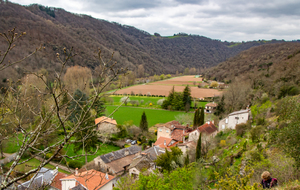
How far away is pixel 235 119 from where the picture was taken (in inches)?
1112

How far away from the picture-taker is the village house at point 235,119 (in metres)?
27.6

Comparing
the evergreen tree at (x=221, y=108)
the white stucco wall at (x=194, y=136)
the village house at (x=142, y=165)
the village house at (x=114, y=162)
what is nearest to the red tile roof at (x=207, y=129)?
the white stucco wall at (x=194, y=136)

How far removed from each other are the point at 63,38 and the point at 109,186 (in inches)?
3457

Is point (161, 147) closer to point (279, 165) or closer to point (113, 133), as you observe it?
point (113, 133)

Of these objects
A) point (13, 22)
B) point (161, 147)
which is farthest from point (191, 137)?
point (13, 22)

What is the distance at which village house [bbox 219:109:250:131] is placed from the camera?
27.6 meters

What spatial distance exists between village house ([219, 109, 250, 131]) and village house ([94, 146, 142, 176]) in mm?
15099

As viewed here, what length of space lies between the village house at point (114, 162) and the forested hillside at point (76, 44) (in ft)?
40.2

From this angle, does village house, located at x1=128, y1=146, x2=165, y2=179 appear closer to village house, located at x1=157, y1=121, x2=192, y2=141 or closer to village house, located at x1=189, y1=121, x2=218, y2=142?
village house, located at x1=189, y1=121, x2=218, y2=142

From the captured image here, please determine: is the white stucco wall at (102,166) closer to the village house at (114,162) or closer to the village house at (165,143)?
the village house at (114,162)

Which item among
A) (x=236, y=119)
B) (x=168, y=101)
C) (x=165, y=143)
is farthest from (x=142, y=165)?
(x=168, y=101)

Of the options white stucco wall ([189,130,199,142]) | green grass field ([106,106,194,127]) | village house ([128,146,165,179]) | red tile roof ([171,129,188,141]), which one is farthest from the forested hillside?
red tile roof ([171,129,188,141])

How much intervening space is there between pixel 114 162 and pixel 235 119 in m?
18.0

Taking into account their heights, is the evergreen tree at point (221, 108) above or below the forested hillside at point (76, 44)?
below
